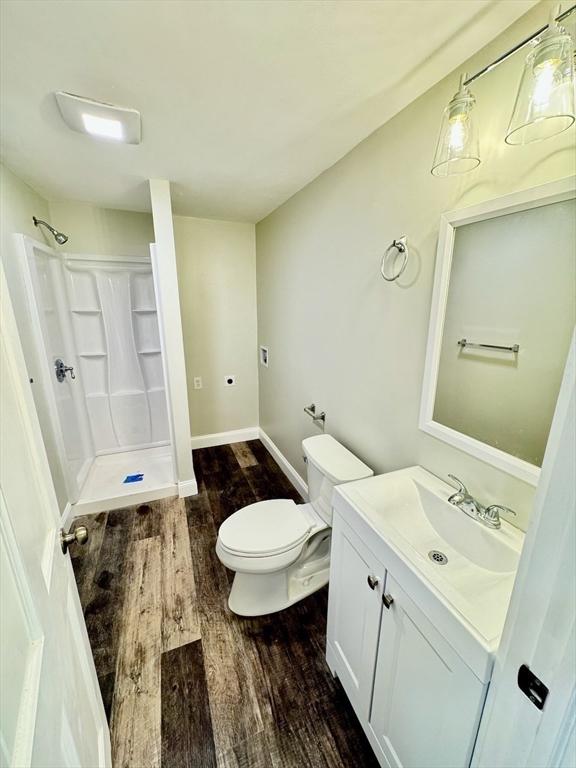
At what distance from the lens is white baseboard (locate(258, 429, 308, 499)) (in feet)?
8.12

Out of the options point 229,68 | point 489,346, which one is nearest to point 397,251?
point 489,346

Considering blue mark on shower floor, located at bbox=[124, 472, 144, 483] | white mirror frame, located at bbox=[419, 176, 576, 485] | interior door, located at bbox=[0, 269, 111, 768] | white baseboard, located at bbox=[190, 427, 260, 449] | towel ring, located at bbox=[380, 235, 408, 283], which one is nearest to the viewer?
interior door, located at bbox=[0, 269, 111, 768]

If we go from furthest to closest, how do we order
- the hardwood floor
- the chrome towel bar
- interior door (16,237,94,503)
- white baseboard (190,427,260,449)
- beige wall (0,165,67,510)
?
1. white baseboard (190,427,260,449)
2. interior door (16,237,94,503)
3. beige wall (0,165,67,510)
4. the hardwood floor
5. the chrome towel bar

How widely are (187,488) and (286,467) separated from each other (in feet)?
2.78

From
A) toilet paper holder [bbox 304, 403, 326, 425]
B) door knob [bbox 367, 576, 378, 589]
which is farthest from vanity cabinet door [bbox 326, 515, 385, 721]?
toilet paper holder [bbox 304, 403, 326, 425]

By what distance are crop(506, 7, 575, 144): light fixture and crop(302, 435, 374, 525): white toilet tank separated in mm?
1317

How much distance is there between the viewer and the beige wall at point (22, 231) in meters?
1.73

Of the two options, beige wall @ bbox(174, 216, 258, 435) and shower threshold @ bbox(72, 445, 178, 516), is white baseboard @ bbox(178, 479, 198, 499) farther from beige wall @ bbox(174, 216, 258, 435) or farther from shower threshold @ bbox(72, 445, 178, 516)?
beige wall @ bbox(174, 216, 258, 435)

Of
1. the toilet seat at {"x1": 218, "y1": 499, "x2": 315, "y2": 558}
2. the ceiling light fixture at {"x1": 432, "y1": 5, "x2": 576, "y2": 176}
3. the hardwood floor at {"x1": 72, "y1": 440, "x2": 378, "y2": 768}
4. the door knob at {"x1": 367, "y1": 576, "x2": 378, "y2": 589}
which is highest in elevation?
the ceiling light fixture at {"x1": 432, "y1": 5, "x2": 576, "y2": 176}

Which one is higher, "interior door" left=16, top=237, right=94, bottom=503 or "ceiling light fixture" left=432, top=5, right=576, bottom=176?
"ceiling light fixture" left=432, top=5, right=576, bottom=176

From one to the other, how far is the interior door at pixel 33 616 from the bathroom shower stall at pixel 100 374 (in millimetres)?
1579

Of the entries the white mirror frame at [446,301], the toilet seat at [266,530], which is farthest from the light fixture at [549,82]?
the toilet seat at [266,530]

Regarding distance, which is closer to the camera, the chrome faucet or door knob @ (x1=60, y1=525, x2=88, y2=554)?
door knob @ (x1=60, y1=525, x2=88, y2=554)

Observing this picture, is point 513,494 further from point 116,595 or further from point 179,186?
point 179,186
